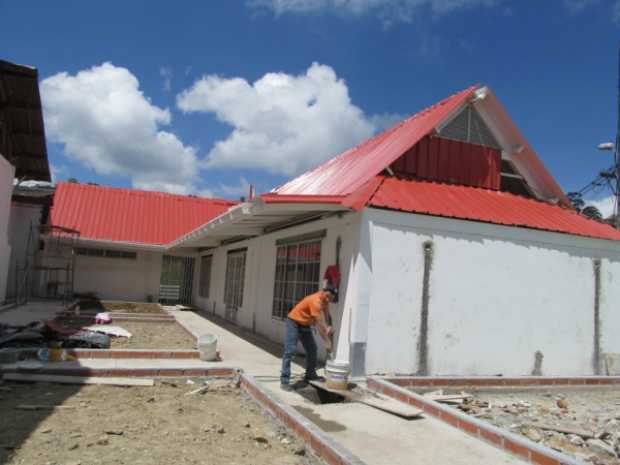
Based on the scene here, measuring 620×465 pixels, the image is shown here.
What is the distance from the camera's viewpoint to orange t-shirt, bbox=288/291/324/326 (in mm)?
7008

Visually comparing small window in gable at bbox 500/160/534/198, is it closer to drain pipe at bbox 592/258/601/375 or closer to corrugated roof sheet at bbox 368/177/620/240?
corrugated roof sheet at bbox 368/177/620/240

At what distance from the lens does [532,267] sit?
9055 mm

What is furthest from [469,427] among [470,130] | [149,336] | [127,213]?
[127,213]

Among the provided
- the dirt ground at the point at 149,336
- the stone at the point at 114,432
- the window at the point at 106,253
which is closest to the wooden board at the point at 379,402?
the stone at the point at 114,432

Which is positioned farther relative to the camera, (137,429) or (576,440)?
→ (576,440)

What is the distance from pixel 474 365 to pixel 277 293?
458 cm

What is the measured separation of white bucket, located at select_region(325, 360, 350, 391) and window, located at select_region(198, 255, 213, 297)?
13390 millimetres

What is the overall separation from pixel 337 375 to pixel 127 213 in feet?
62.6

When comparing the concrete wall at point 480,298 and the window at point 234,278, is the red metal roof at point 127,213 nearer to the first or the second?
the window at point 234,278

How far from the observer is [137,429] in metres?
5.12

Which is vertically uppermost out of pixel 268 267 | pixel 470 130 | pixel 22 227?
pixel 470 130

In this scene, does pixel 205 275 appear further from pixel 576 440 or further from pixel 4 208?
pixel 576 440

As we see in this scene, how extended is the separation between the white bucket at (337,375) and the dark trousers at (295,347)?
0.46 m

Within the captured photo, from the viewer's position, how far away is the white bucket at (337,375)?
21.4 feet
